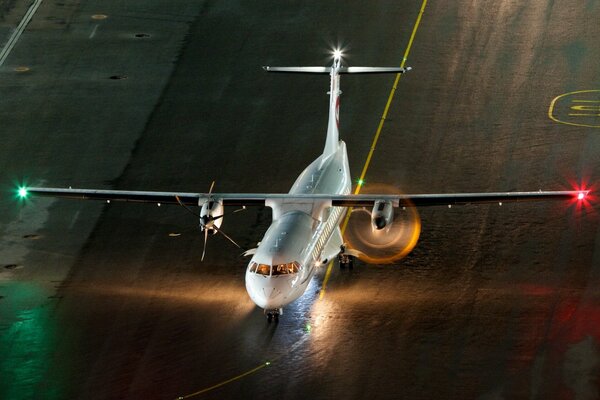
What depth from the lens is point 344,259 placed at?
69.5 metres

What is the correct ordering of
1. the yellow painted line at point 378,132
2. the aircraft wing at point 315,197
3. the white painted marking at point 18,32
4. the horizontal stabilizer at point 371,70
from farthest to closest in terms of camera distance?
the white painted marking at point 18,32
the horizontal stabilizer at point 371,70
the yellow painted line at point 378,132
the aircraft wing at point 315,197

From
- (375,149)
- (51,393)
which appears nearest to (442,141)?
(375,149)

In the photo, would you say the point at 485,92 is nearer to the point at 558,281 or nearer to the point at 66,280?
the point at 558,281

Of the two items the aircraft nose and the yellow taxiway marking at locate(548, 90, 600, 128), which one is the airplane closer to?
the aircraft nose

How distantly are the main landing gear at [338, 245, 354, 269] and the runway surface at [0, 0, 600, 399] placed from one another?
522mm

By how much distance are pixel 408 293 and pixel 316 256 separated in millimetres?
4648

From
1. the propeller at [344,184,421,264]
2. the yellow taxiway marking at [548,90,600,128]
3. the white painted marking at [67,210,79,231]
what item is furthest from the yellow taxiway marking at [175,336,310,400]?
the yellow taxiway marking at [548,90,600,128]

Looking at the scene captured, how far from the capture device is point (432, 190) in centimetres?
7719

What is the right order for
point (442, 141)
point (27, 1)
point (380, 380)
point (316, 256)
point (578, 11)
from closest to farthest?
point (380, 380)
point (316, 256)
point (442, 141)
point (578, 11)
point (27, 1)

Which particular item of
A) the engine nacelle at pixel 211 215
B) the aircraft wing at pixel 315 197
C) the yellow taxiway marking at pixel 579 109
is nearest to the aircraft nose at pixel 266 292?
the engine nacelle at pixel 211 215

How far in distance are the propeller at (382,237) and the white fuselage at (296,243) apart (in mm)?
1812

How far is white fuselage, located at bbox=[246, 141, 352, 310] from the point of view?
62.3 meters

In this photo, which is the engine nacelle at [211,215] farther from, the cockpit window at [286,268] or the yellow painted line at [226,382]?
the yellow painted line at [226,382]

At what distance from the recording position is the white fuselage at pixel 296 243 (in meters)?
62.3
